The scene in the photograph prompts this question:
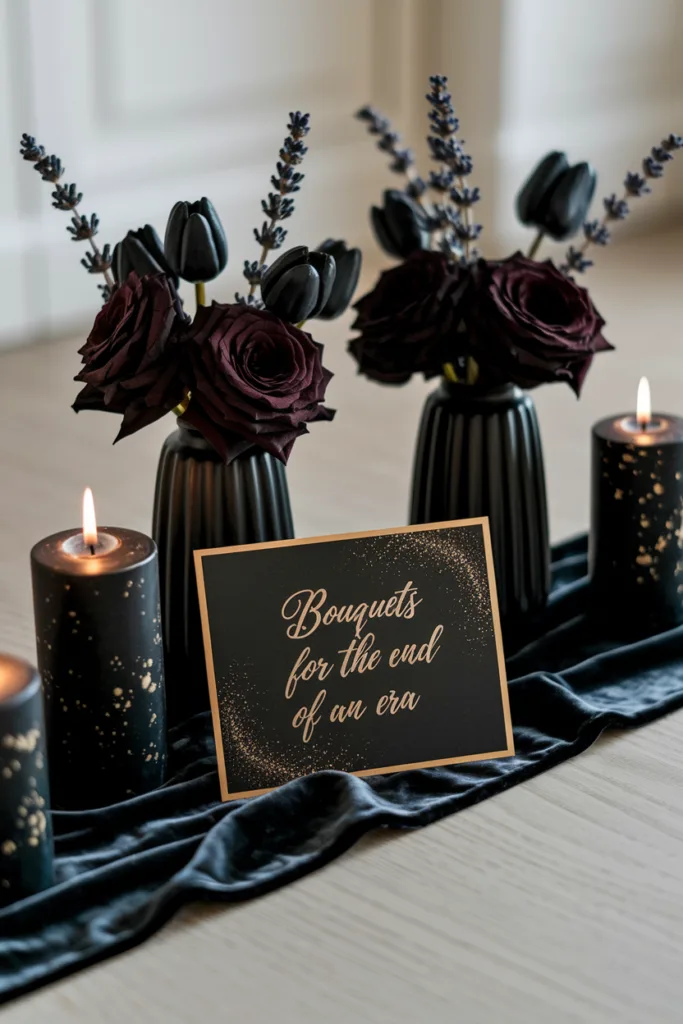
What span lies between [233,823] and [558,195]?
653 mm

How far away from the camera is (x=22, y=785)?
81 centimetres

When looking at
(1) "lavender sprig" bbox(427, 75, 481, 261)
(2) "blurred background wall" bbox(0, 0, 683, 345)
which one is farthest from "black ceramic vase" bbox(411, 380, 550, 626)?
(2) "blurred background wall" bbox(0, 0, 683, 345)

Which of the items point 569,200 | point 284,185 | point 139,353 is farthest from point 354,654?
point 569,200

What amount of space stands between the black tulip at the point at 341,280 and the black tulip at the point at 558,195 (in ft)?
0.71

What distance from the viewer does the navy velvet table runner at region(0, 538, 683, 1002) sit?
84 cm

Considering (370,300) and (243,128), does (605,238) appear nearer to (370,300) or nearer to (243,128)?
(370,300)

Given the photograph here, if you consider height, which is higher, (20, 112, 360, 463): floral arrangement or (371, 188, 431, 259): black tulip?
(371, 188, 431, 259): black tulip

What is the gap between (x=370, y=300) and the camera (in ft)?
3.94

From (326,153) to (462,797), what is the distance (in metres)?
2.04

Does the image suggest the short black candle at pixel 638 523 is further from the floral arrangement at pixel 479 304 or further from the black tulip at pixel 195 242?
the black tulip at pixel 195 242

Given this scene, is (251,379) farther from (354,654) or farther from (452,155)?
(452,155)

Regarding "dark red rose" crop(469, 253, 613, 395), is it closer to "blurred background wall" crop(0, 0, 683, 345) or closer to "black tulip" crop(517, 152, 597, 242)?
"black tulip" crop(517, 152, 597, 242)

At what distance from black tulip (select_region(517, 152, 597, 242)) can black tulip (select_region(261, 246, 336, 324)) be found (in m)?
0.29

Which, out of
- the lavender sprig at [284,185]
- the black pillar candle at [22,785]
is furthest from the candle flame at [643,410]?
the black pillar candle at [22,785]
